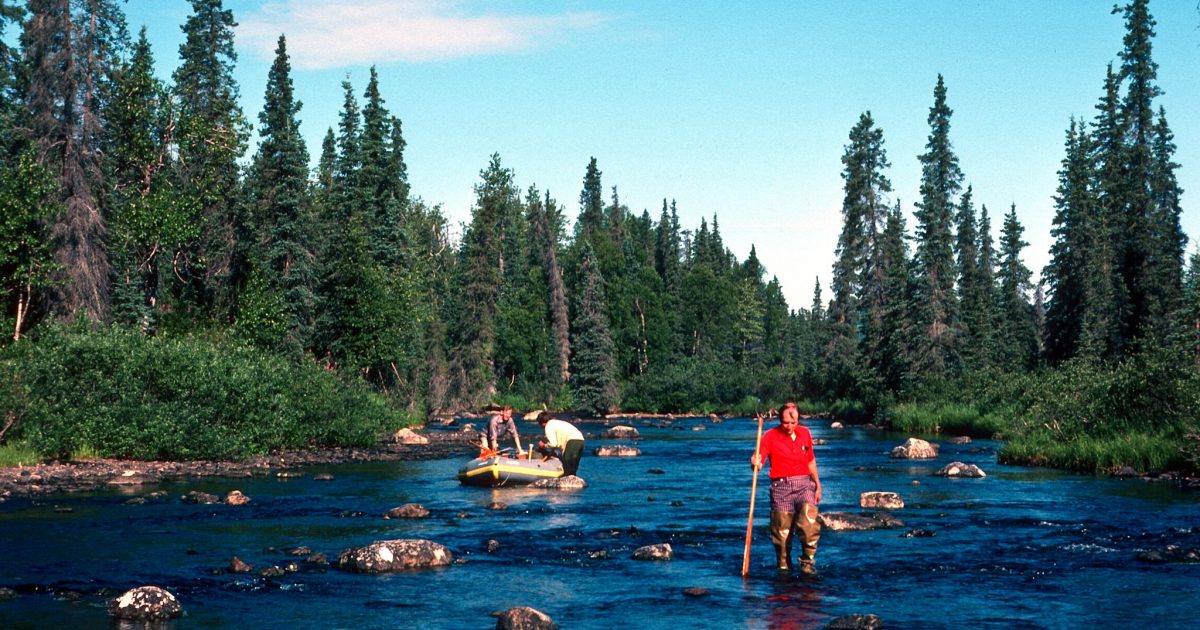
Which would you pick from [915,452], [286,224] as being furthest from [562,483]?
[286,224]

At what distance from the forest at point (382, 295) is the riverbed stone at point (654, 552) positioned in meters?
16.1

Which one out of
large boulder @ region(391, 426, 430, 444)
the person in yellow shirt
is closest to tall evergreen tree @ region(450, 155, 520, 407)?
large boulder @ region(391, 426, 430, 444)

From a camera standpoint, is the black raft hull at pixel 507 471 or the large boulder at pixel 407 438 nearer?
the black raft hull at pixel 507 471

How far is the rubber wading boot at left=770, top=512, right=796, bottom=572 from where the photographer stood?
52.7 feet

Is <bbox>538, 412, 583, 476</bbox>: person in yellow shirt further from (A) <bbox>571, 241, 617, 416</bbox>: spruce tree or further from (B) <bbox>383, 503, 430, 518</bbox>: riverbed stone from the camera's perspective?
(A) <bbox>571, 241, 617, 416</bbox>: spruce tree

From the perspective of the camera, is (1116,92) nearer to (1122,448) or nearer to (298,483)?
(1122,448)

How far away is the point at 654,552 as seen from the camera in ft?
58.8

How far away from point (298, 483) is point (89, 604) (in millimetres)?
15360

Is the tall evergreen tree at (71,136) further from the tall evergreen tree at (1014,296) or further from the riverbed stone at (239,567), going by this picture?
the tall evergreen tree at (1014,296)

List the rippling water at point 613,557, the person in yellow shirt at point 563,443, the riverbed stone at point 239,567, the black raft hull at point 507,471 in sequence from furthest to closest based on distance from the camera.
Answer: the person in yellow shirt at point 563,443
the black raft hull at point 507,471
the riverbed stone at point 239,567
the rippling water at point 613,557

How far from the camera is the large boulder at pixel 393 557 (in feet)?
54.8

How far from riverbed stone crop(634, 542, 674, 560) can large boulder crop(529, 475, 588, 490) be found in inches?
422

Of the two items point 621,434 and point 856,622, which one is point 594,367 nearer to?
point 621,434

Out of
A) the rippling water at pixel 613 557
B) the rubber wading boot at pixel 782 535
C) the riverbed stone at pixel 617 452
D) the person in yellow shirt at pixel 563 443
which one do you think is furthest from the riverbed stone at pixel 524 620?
the riverbed stone at pixel 617 452
